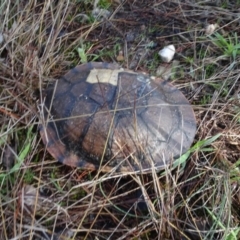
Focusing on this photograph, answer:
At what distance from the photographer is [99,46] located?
1.95 meters

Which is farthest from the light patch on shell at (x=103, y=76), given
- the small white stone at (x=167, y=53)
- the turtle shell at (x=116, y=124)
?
the small white stone at (x=167, y=53)

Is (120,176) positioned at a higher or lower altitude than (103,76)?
lower

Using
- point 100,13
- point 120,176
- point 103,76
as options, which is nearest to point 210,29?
point 100,13

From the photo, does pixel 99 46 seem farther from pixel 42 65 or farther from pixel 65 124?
pixel 65 124

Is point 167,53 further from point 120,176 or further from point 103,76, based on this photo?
point 120,176

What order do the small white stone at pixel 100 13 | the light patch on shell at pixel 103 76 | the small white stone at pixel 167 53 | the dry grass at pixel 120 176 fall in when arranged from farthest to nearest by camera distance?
the small white stone at pixel 100 13 < the small white stone at pixel 167 53 < the light patch on shell at pixel 103 76 < the dry grass at pixel 120 176

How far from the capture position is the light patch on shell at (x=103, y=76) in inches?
62.7

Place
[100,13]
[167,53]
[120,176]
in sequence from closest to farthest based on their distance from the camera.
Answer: [120,176] → [167,53] → [100,13]

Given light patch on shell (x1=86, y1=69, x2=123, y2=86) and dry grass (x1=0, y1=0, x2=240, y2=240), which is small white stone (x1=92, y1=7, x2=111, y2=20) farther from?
light patch on shell (x1=86, y1=69, x2=123, y2=86)

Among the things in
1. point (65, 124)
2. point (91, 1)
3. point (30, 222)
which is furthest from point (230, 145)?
point (91, 1)

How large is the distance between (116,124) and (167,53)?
49 centimetres

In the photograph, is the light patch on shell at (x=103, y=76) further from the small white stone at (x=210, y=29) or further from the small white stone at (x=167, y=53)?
the small white stone at (x=210, y=29)

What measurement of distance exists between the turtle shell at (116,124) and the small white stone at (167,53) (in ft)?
0.92

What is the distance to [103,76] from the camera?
5.30 ft
